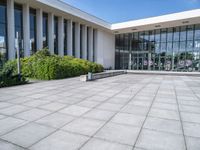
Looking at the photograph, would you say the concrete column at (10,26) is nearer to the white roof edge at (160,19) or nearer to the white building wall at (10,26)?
the white building wall at (10,26)

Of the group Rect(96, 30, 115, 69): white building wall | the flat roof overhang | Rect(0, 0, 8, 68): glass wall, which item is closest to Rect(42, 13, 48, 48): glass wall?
Rect(0, 0, 8, 68): glass wall

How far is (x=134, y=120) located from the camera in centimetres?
442

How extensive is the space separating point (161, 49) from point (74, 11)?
639 inches

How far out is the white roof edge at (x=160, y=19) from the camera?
2094cm

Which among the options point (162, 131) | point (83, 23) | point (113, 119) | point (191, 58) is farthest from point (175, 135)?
point (191, 58)

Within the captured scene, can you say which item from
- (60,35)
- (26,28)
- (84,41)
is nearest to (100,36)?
(84,41)

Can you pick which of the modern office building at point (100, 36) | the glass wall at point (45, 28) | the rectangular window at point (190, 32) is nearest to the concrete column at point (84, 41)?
the modern office building at point (100, 36)

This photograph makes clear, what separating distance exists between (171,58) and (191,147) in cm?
2692

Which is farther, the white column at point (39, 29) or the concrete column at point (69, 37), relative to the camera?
the concrete column at point (69, 37)

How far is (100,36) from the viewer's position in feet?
94.7

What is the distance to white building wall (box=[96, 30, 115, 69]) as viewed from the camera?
28672 mm

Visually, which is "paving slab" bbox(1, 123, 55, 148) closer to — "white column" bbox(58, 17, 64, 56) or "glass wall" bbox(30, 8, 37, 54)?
"glass wall" bbox(30, 8, 37, 54)

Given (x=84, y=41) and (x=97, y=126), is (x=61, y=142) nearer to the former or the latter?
(x=97, y=126)

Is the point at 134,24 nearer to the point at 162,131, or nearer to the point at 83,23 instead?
the point at 83,23
